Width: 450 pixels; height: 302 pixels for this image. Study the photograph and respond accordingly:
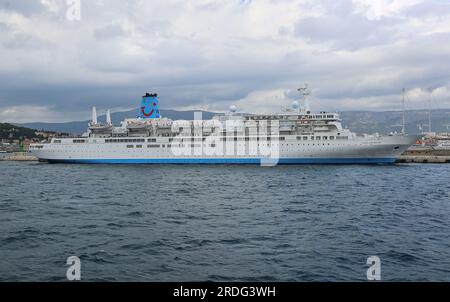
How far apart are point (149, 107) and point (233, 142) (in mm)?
18275

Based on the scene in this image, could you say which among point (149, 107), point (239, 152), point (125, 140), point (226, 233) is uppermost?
point (149, 107)

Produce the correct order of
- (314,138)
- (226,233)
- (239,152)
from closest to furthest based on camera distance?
(226,233), (314,138), (239,152)

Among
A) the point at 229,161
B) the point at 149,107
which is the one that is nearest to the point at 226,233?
the point at 229,161

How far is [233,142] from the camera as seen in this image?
2307 inches

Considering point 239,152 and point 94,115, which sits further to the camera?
point 94,115

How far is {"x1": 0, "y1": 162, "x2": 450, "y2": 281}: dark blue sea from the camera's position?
12.2 metres

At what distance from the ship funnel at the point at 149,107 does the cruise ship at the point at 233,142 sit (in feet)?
2.10

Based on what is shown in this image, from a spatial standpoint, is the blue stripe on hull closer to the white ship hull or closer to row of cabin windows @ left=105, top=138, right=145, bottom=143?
the white ship hull

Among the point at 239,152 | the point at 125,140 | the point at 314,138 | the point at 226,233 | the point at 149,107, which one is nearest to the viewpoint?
the point at 226,233

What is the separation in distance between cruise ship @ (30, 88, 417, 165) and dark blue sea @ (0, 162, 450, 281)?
22.7 meters

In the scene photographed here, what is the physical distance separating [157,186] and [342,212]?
694 inches

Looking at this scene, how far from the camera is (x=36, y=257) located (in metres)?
13.4

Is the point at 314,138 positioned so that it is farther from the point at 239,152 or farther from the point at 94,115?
the point at 94,115
